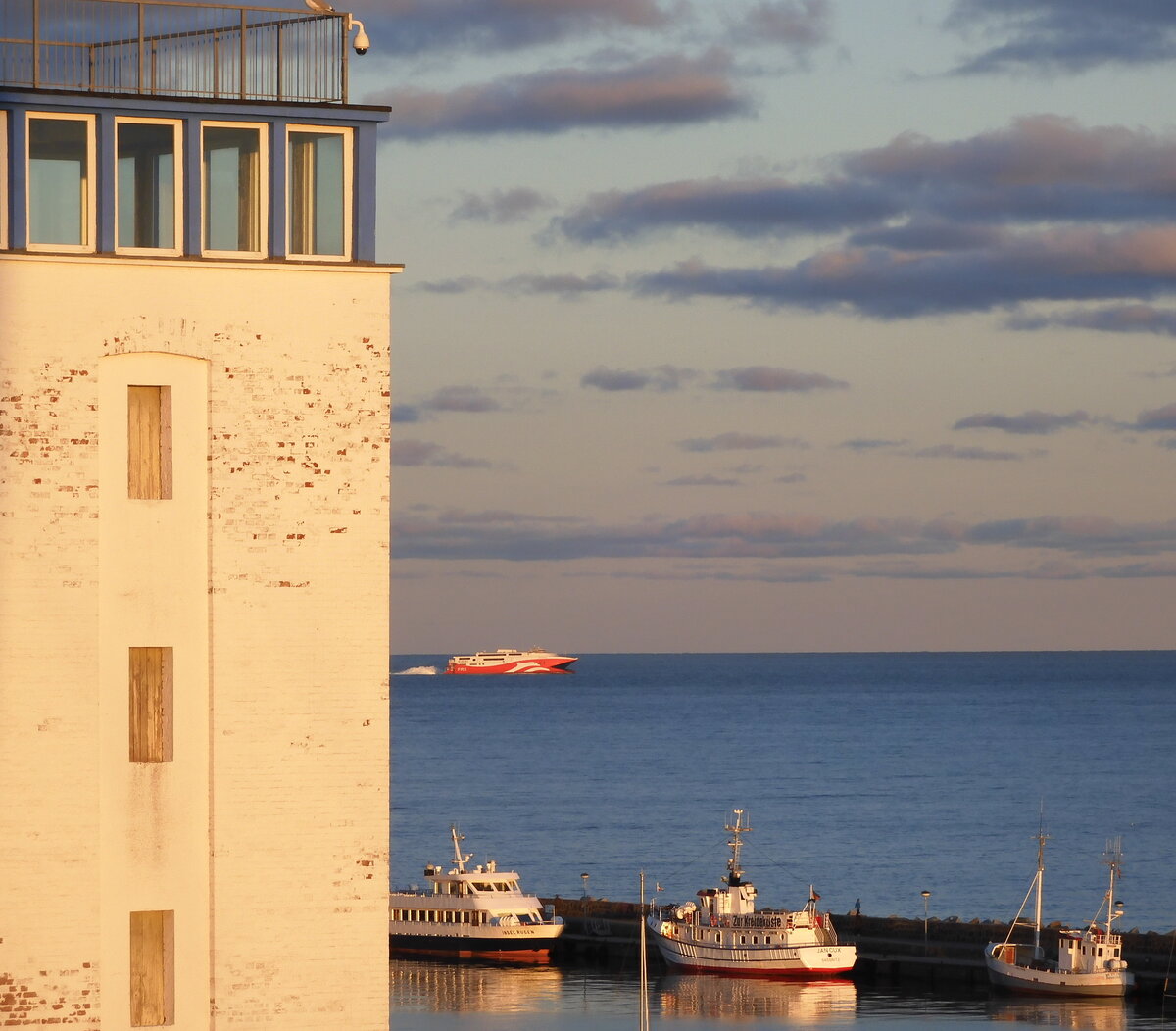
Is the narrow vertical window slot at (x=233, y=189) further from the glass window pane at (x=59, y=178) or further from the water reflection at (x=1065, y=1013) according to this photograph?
the water reflection at (x=1065, y=1013)

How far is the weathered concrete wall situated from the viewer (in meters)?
27.8

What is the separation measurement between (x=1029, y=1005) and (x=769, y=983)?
12.0 metres

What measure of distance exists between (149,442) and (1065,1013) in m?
54.4

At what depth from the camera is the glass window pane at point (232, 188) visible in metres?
28.6

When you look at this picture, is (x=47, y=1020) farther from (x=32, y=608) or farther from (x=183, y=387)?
(x=183, y=387)

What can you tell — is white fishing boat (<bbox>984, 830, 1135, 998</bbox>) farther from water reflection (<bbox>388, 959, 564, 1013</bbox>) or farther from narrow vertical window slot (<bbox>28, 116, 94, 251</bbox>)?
narrow vertical window slot (<bbox>28, 116, 94, 251</bbox>)

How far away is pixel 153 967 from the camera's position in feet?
93.2

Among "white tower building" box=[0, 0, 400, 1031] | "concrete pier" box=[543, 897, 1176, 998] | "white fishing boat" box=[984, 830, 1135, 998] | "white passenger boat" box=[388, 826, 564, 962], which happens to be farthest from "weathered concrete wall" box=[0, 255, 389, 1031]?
"white passenger boat" box=[388, 826, 564, 962]

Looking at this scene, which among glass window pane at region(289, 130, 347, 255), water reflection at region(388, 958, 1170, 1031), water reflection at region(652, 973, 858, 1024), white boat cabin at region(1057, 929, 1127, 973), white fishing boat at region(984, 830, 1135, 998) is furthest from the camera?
water reflection at region(652, 973, 858, 1024)

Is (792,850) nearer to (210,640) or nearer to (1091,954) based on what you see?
(1091,954)

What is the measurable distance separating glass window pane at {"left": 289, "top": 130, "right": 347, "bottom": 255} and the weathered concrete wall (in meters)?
0.47

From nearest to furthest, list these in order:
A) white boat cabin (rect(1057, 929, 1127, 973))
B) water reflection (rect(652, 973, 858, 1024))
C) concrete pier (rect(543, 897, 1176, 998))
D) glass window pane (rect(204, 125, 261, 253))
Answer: glass window pane (rect(204, 125, 261, 253))
white boat cabin (rect(1057, 929, 1127, 973))
water reflection (rect(652, 973, 858, 1024))
concrete pier (rect(543, 897, 1176, 998))

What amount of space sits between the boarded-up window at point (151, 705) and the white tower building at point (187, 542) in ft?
0.10

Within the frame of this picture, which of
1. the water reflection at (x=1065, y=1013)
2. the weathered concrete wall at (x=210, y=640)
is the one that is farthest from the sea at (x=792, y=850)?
the weathered concrete wall at (x=210, y=640)
